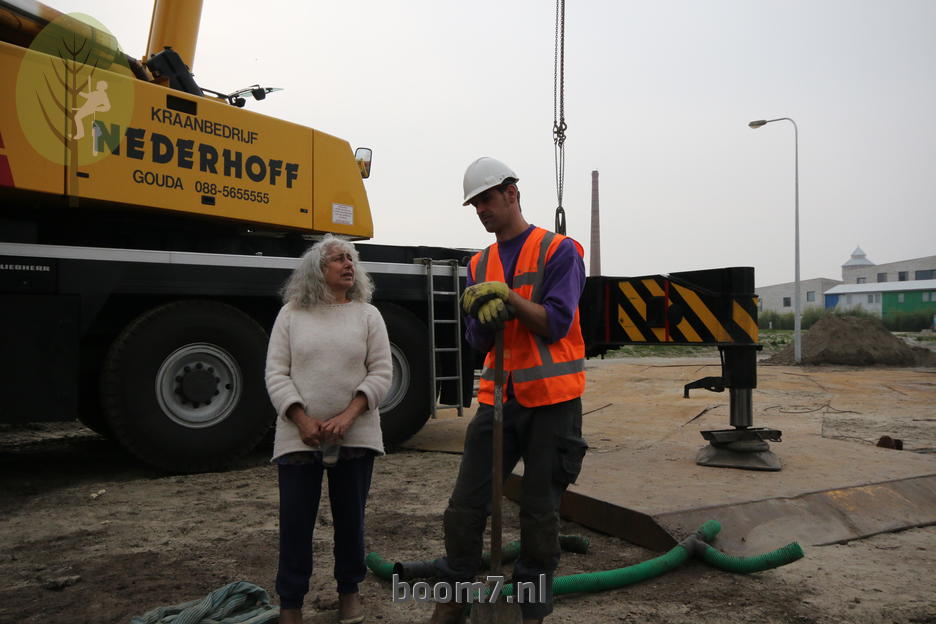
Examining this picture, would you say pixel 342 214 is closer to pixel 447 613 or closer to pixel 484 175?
pixel 484 175

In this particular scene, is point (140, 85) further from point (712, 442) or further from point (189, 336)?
point (712, 442)

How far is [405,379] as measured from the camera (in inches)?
269

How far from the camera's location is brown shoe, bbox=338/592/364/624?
2917mm

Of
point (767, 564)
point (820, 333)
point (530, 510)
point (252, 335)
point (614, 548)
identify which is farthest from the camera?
point (820, 333)

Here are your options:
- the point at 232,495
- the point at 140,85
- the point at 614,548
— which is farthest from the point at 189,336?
the point at 614,548

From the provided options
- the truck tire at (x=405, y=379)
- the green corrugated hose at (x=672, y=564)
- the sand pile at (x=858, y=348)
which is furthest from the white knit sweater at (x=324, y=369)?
the sand pile at (x=858, y=348)

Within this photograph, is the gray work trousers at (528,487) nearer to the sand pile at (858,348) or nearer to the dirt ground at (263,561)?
the dirt ground at (263,561)

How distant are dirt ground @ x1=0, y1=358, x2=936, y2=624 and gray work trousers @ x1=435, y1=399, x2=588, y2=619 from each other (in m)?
0.37

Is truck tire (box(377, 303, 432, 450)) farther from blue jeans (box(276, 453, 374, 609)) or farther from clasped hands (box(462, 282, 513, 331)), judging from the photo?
clasped hands (box(462, 282, 513, 331))

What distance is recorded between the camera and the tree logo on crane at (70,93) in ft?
16.2

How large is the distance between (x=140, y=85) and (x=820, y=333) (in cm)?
1800

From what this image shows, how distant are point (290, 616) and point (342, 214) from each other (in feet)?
14.6

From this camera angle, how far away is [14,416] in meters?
5.04

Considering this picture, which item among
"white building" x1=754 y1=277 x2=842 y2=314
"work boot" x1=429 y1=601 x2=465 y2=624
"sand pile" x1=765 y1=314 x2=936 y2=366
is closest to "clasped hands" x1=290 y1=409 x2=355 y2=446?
"work boot" x1=429 y1=601 x2=465 y2=624
